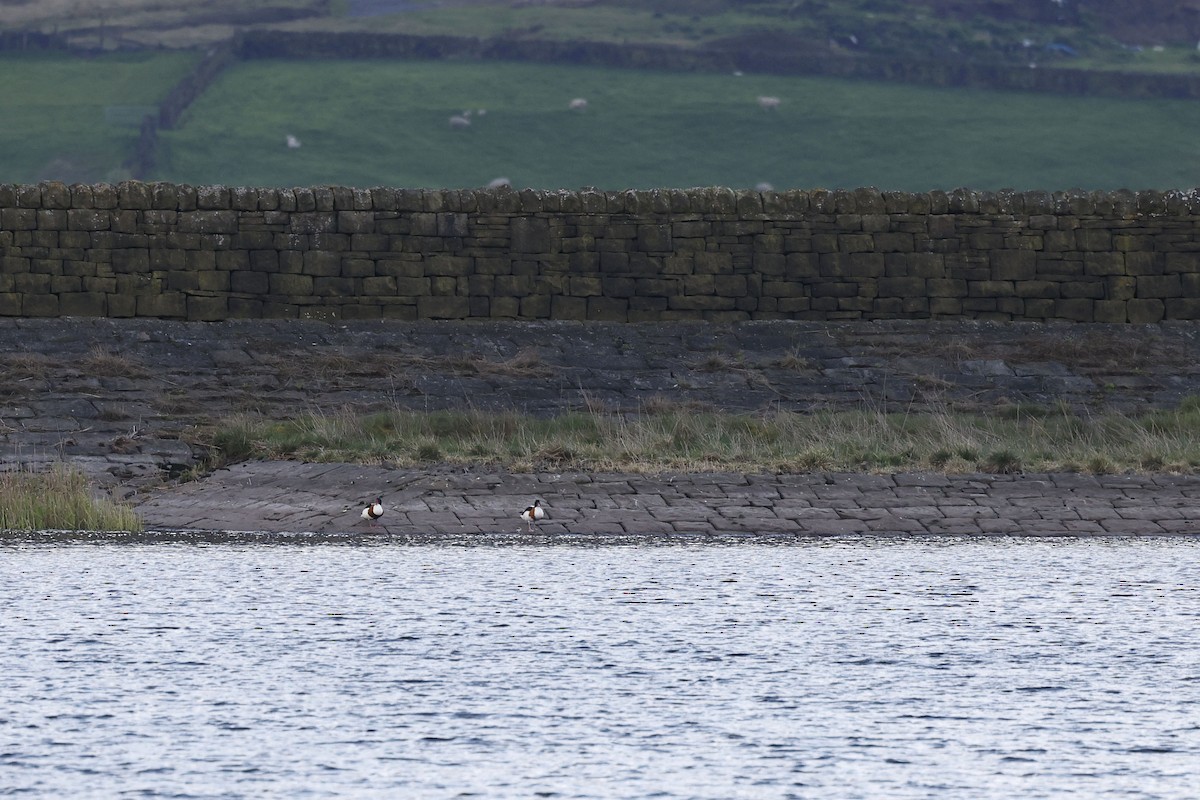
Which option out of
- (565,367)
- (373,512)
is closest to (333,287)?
(565,367)

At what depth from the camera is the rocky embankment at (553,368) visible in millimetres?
20859

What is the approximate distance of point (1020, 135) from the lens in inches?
2746

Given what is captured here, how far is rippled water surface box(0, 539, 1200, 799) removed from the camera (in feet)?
27.6

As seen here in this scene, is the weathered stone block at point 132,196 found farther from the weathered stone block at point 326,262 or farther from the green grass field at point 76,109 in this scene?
the green grass field at point 76,109

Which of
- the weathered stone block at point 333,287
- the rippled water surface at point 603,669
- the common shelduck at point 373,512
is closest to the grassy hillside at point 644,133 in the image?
the weathered stone block at point 333,287

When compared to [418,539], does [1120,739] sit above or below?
above

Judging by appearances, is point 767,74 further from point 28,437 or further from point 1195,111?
point 28,437

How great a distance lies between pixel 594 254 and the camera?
77.5 feet

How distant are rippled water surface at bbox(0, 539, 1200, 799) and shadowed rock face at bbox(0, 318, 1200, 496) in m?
6.28

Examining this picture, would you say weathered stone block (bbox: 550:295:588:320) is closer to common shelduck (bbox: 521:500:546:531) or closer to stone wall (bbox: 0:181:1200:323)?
stone wall (bbox: 0:181:1200:323)

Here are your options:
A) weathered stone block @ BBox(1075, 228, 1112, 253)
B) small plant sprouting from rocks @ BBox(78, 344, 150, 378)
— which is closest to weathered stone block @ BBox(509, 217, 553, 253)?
small plant sprouting from rocks @ BBox(78, 344, 150, 378)

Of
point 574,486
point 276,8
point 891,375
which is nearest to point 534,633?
point 574,486

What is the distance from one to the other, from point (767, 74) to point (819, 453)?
6252 centimetres

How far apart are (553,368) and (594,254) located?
83.1 inches
